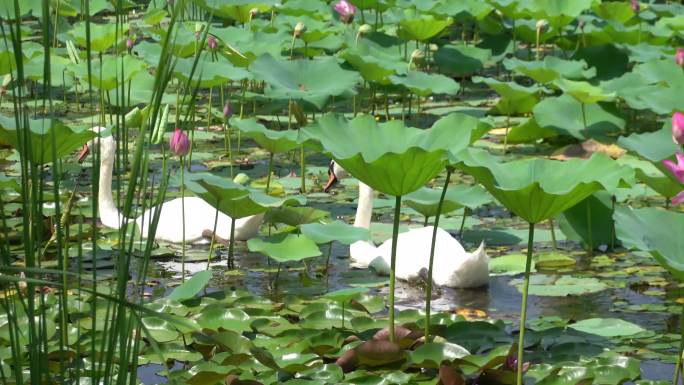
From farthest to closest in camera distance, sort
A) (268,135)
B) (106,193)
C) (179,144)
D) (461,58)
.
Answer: (461,58), (106,193), (268,135), (179,144)

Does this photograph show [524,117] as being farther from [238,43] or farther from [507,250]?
[507,250]

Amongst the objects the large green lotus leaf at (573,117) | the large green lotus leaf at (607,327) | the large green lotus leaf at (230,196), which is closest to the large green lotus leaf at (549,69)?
the large green lotus leaf at (573,117)

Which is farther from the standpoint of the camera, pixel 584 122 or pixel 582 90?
pixel 584 122

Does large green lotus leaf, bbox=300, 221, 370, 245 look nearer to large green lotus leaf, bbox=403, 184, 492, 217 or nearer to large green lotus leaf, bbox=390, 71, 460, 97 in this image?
large green lotus leaf, bbox=403, 184, 492, 217

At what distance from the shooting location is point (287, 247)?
325cm

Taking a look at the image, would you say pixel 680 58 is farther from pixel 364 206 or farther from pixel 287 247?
pixel 287 247

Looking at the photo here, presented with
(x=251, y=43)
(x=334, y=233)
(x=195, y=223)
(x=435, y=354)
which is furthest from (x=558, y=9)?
(x=435, y=354)

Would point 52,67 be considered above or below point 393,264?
above

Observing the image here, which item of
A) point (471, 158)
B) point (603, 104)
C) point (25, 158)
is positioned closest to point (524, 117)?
point (603, 104)

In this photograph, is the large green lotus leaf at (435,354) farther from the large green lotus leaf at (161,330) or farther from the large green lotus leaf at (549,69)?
the large green lotus leaf at (549,69)

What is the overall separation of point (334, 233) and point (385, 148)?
0.38m

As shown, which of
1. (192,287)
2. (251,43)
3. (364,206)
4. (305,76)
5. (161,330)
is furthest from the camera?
(251,43)

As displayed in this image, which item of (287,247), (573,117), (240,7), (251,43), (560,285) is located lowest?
(560,285)

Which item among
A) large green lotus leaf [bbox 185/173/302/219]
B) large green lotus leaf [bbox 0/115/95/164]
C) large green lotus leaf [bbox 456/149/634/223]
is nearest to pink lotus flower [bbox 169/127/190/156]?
large green lotus leaf [bbox 185/173/302/219]
